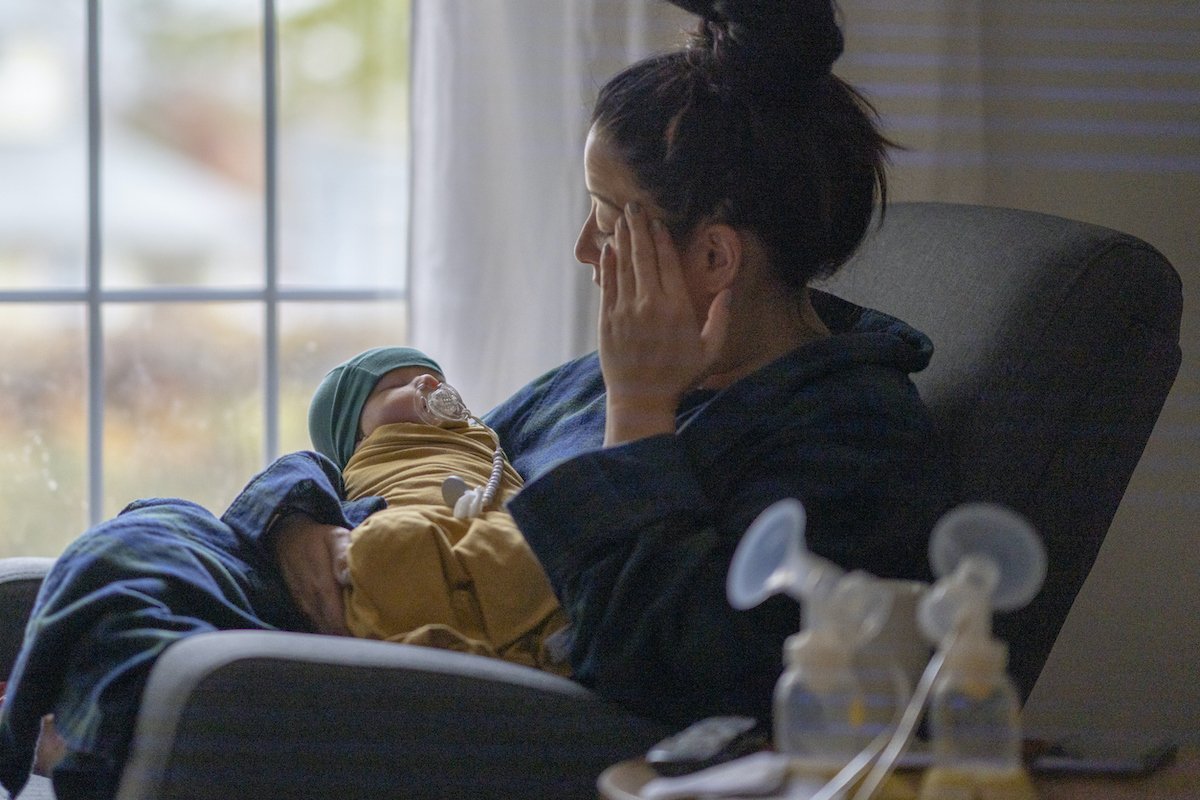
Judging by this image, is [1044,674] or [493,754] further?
[1044,674]

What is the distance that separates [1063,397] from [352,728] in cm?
69

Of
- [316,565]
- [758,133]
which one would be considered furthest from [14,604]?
[758,133]

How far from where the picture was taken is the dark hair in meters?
1.19

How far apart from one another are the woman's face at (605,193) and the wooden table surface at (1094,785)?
62 cm

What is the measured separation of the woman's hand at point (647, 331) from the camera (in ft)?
3.67

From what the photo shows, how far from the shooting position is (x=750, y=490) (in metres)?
1.05

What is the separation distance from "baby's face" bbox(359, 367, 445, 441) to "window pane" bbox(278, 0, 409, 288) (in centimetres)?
61

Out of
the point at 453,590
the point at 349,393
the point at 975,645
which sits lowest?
the point at 453,590

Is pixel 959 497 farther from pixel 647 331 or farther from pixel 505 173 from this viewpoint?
pixel 505 173

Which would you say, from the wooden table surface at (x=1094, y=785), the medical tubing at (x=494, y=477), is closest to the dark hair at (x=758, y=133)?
the medical tubing at (x=494, y=477)

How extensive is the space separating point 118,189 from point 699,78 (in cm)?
128

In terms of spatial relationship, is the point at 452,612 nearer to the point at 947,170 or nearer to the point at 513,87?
the point at 513,87

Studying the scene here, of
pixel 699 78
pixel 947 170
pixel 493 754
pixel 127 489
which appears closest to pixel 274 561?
pixel 493 754

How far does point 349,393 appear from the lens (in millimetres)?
1546
